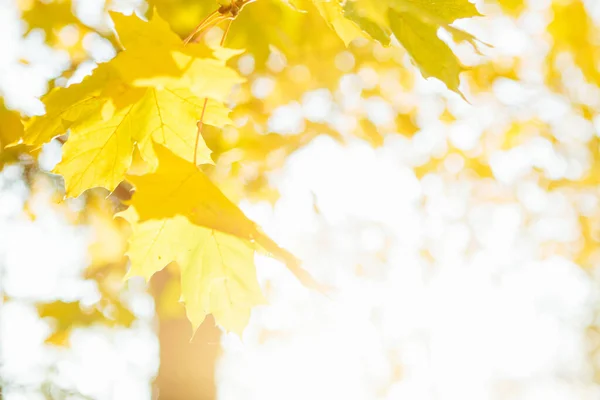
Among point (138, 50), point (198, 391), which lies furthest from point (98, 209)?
point (138, 50)

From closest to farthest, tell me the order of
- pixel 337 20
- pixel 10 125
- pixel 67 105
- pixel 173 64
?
pixel 173 64, pixel 67 105, pixel 337 20, pixel 10 125

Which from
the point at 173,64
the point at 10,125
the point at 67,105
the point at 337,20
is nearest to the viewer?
the point at 173,64

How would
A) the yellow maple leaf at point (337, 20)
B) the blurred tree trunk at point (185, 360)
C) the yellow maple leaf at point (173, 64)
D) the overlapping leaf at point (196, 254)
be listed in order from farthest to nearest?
the blurred tree trunk at point (185, 360) → the yellow maple leaf at point (337, 20) → the overlapping leaf at point (196, 254) → the yellow maple leaf at point (173, 64)

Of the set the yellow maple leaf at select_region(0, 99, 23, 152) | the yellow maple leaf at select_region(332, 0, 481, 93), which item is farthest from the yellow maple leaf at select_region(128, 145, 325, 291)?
the yellow maple leaf at select_region(0, 99, 23, 152)

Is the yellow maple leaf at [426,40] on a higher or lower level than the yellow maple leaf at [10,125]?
higher

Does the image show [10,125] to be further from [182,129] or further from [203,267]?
[203,267]

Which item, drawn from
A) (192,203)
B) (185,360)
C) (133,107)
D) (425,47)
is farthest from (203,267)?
(185,360)

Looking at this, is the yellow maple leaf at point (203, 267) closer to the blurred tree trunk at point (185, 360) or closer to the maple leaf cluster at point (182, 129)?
the maple leaf cluster at point (182, 129)

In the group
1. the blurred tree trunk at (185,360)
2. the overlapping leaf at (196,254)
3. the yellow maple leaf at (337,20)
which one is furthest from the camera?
the blurred tree trunk at (185,360)

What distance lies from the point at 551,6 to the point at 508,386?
6057 mm

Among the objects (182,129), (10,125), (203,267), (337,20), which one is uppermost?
(337,20)

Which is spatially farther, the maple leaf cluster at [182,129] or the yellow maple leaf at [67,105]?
the yellow maple leaf at [67,105]

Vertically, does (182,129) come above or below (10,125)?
above

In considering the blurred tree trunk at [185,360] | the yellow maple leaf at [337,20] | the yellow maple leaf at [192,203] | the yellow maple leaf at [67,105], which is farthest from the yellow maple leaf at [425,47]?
the blurred tree trunk at [185,360]
